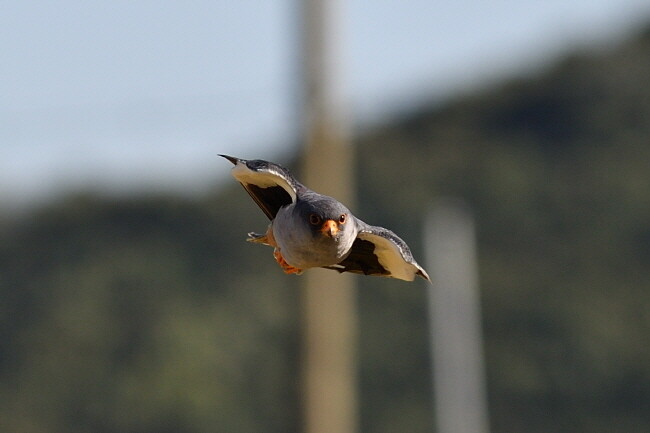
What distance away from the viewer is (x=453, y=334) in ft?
88.0

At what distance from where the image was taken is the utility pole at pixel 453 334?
26.1 meters

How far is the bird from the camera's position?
3.76 meters

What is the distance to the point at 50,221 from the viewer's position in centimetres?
4262

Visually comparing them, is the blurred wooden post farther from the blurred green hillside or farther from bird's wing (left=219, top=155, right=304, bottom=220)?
the blurred green hillside

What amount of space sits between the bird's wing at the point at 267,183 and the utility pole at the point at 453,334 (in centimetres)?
2204

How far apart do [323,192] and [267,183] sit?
734 cm

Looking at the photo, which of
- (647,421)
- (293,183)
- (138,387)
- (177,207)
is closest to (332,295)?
(293,183)

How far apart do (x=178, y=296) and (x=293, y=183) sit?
120ft

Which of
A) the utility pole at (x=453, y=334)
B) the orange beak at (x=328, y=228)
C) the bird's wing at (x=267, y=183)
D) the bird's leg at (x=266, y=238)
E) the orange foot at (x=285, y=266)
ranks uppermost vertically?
the utility pole at (x=453, y=334)

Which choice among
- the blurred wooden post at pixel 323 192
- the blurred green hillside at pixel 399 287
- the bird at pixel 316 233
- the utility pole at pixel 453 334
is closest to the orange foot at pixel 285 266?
the bird at pixel 316 233

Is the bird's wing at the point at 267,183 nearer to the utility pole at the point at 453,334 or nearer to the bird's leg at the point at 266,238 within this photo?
the bird's leg at the point at 266,238

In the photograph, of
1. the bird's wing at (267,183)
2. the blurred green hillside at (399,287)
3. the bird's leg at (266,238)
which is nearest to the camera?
the bird's wing at (267,183)

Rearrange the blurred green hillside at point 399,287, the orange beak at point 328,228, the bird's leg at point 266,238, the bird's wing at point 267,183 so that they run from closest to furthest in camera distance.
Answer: the orange beak at point 328,228 < the bird's wing at point 267,183 < the bird's leg at point 266,238 < the blurred green hillside at point 399,287

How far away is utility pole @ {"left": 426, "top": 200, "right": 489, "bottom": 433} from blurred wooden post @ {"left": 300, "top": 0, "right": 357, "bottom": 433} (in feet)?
45.0
